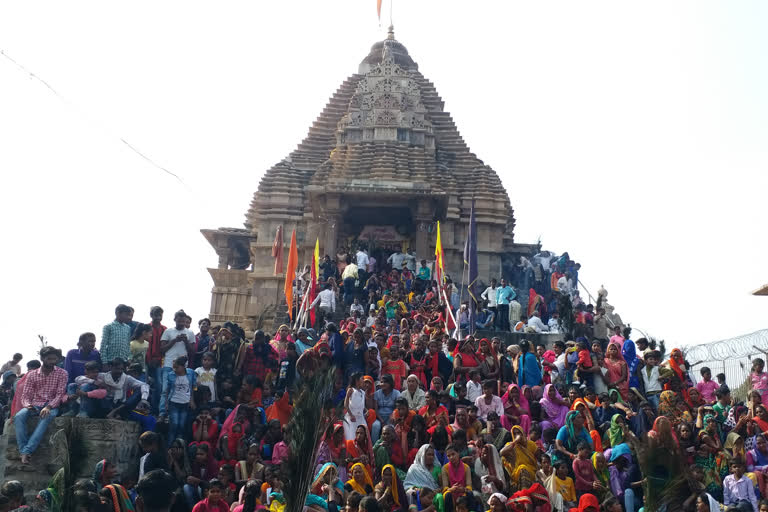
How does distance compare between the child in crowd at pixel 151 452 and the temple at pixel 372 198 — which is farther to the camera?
the temple at pixel 372 198

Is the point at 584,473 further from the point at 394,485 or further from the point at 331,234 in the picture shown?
the point at 331,234

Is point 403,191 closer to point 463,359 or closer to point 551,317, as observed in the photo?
point 551,317

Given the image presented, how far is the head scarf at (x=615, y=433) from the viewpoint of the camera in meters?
9.80

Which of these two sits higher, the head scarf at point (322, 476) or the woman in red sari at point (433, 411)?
the woman in red sari at point (433, 411)

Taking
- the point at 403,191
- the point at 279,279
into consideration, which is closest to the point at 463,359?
the point at 403,191

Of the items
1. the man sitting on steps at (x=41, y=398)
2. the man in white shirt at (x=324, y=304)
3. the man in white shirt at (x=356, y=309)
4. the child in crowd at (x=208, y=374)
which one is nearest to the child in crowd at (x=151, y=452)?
the man sitting on steps at (x=41, y=398)

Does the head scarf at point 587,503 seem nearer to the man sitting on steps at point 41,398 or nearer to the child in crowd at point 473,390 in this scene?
the child in crowd at point 473,390

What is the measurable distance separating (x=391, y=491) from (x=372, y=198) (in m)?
15.3

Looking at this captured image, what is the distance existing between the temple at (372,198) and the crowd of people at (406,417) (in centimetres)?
1103

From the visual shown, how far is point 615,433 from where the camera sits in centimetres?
985

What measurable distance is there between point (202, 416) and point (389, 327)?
668 cm

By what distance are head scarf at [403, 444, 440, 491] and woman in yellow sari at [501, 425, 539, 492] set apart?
98cm

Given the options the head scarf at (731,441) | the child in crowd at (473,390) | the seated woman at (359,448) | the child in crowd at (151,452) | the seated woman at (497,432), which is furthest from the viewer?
the child in crowd at (473,390)

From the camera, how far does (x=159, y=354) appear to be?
10.5 m
